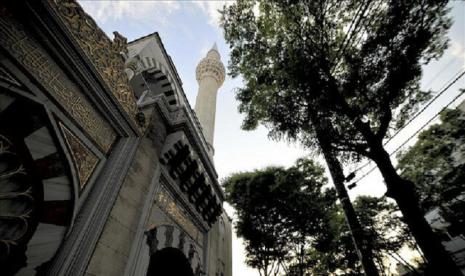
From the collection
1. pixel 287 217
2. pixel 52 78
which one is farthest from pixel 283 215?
pixel 52 78

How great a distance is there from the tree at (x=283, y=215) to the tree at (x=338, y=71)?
704 cm

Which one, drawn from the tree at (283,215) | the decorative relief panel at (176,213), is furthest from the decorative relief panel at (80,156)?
the tree at (283,215)

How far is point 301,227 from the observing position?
48.8 ft

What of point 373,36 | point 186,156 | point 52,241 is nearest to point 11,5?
point 52,241

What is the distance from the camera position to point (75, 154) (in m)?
3.31

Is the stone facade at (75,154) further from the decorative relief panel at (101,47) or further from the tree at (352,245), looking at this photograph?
the tree at (352,245)

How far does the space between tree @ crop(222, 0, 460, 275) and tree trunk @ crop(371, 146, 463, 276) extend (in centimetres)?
2

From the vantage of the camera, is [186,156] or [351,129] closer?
[186,156]

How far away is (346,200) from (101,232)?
232 inches

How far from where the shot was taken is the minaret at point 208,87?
50.9ft

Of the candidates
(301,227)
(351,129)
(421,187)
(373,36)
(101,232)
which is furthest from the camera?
(301,227)

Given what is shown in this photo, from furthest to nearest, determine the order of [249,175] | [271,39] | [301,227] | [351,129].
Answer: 1. [249,175]
2. [301,227]
3. [271,39]
4. [351,129]

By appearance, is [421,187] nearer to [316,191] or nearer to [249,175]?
[316,191]

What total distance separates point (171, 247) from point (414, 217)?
17.1 feet
